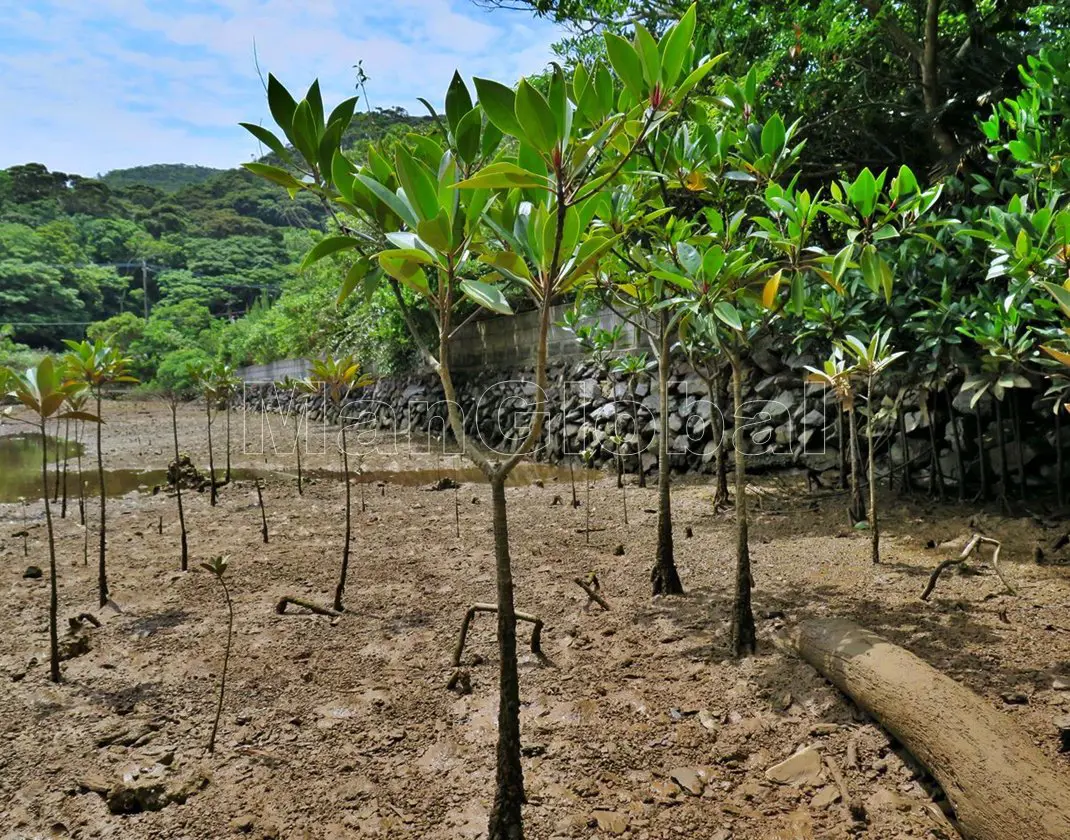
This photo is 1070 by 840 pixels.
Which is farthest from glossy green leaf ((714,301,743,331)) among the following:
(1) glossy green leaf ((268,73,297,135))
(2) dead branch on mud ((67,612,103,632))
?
(2) dead branch on mud ((67,612,103,632))

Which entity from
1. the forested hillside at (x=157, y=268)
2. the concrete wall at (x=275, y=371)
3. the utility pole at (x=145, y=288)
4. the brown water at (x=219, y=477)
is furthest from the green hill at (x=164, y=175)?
the brown water at (x=219, y=477)

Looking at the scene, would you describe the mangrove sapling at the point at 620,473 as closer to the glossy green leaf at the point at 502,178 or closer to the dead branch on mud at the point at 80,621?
the dead branch on mud at the point at 80,621

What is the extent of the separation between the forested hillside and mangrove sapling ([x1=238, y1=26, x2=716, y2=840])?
15.1 meters

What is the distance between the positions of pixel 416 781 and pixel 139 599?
7.33 feet

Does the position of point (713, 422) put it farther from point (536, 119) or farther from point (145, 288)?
point (145, 288)

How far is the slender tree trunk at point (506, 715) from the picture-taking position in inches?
56.4

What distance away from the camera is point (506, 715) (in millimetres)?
1469

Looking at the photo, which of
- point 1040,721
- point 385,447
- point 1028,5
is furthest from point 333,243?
point 385,447

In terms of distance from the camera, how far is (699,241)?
2564 mm

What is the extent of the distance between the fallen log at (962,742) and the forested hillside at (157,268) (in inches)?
608

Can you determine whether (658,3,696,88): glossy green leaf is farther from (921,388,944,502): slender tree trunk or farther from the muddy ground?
(921,388,944,502): slender tree trunk

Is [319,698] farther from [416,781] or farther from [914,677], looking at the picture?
[914,677]

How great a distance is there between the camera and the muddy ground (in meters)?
1.63

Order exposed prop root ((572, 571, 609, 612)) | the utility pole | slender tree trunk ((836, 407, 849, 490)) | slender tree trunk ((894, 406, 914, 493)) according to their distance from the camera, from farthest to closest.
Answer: the utility pole < slender tree trunk ((836, 407, 849, 490)) < slender tree trunk ((894, 406, 914, 493)) < exposed prop root ((572, 571, 609, 612))
